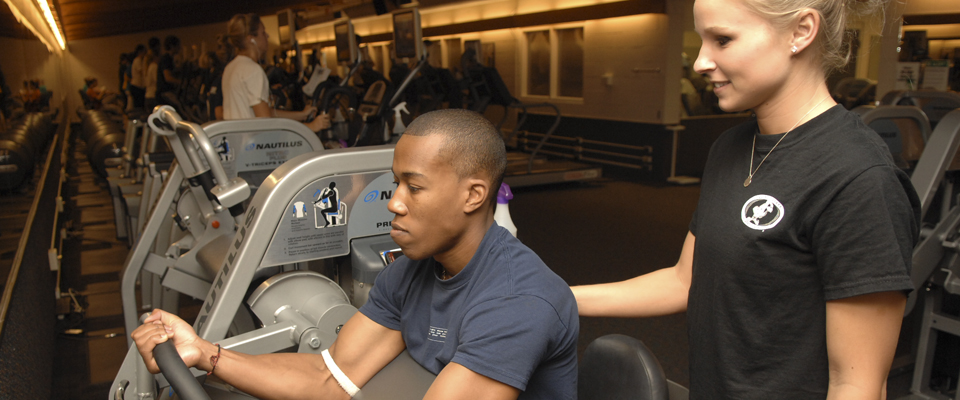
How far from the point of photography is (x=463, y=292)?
3.43 feet

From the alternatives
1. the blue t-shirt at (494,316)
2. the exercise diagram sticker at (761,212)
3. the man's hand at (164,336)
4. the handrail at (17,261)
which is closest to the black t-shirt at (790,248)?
the exercise diagram sticker at (761,212)

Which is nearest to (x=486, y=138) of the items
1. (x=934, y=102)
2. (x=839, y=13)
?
(x=839, y=13)

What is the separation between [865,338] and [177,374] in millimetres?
925

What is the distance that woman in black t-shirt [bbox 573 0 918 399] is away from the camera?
784 mm

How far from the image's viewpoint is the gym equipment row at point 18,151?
328cm

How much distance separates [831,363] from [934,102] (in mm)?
3463

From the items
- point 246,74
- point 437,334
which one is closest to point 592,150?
point 246,74

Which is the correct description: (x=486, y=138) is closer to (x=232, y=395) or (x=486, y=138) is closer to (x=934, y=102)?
(x=232, y=395)

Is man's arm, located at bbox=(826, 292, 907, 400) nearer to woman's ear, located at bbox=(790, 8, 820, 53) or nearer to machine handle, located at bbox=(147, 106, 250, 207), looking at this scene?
woman's ear, located at bbox=(790, 8, 820, 53)

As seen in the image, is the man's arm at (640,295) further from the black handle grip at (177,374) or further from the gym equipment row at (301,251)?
the gym equipment row at (301,251)

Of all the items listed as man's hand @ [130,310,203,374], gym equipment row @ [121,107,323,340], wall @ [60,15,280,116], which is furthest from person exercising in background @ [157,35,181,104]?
wall @ [60,15,280,116]

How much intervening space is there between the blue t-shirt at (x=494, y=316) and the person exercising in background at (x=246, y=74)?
2562 mm

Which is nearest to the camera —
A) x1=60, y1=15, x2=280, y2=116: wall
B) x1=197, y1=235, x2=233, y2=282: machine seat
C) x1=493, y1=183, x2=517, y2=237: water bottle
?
x1=493, y1=183, x2=517, y2=237: water bottle

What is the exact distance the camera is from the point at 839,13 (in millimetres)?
836
